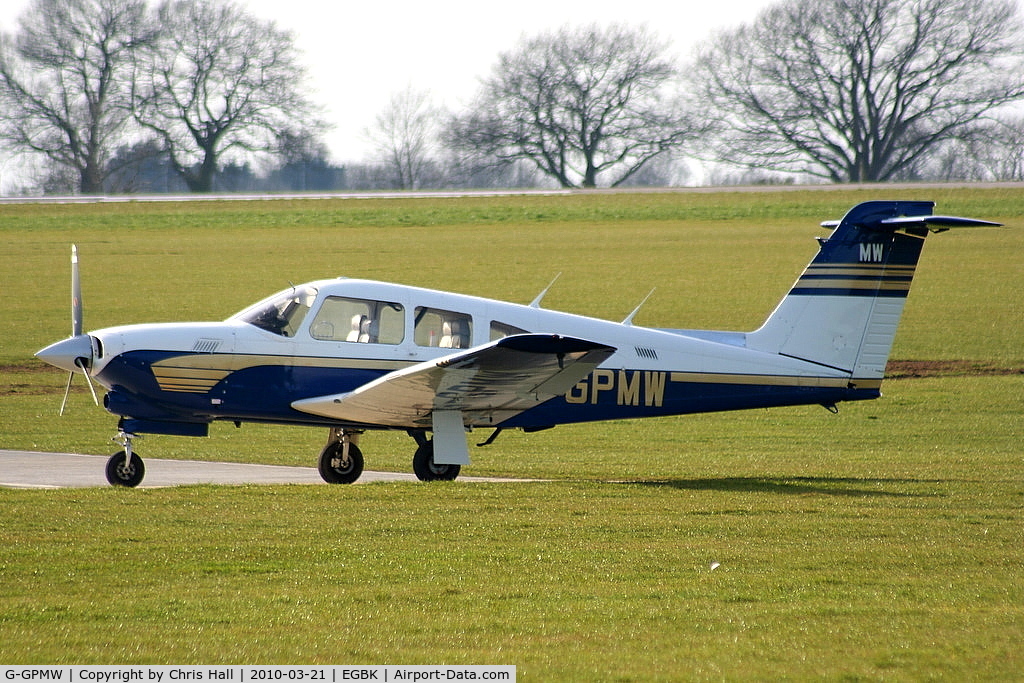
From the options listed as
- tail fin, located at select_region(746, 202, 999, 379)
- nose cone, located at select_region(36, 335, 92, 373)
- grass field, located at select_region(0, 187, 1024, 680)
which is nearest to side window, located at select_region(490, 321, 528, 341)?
grass field, located at select_region(0, 187, 1024, 680)

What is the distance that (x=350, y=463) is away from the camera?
13156 millimetres

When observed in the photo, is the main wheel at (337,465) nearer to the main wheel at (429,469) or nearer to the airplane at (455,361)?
the airplane at (455,361)

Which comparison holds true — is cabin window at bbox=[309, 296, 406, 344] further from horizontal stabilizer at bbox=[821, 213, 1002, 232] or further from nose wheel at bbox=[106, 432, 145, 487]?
horizontal stabilizer at bbox=[821, 213, 1002, 232]

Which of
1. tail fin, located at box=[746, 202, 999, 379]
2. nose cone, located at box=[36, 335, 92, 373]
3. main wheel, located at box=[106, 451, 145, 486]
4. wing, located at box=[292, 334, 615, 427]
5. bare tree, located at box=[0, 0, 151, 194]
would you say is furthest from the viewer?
bare tree, located at box=[0, 0, 151, 194]

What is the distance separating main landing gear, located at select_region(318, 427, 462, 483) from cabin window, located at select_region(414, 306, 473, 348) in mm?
1092

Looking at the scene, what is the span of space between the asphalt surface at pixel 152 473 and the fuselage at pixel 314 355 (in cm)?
101

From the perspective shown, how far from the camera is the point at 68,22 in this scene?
230ft

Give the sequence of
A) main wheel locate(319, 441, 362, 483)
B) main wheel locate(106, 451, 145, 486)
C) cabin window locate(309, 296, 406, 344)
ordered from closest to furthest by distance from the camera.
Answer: main wheel locate(106, 451, 145, 486), cabin window locate(309, 296, 406, 344), main wheel locate(319, 441, 362, 483)

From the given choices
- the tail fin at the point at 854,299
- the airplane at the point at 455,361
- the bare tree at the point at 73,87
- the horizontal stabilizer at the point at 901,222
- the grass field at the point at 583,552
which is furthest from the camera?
the bare tree at the point at 73,87

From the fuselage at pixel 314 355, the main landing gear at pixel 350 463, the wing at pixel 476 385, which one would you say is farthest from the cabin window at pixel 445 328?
the main landing gear at pixel 350 463

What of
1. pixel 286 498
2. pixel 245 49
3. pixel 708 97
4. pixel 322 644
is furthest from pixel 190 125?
pixel 322 644

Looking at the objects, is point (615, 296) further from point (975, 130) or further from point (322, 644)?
point (975, 130)

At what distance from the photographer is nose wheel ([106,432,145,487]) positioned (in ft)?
40.1

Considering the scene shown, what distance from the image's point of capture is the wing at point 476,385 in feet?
35.9
